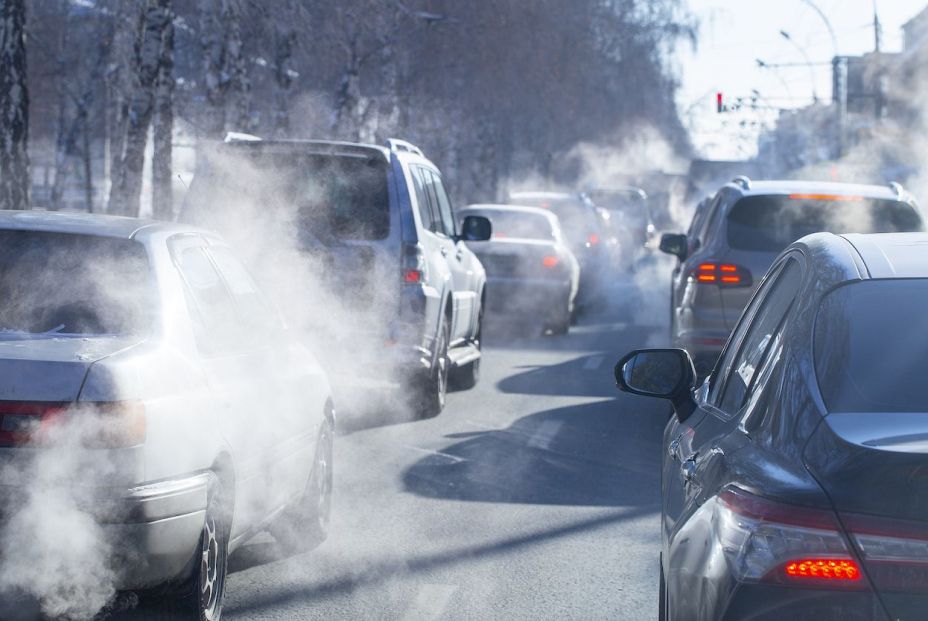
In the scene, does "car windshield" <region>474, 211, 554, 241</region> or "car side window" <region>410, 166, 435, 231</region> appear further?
"car windshield" <region>474, 211, 554, 241</region>

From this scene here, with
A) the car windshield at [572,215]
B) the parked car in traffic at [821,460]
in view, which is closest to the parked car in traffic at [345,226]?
the parked car in traffic at [821,460]

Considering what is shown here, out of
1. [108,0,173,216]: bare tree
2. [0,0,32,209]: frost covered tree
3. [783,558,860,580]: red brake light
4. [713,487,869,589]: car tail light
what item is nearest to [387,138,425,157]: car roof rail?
[0,0,32,209]: frost covered tree

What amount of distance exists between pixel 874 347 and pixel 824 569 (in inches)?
29.3

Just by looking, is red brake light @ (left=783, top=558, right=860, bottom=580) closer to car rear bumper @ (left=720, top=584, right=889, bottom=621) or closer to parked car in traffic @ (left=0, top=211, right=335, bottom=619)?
car rear bumper @ (left=720, top=584, right=889, bottom=621)

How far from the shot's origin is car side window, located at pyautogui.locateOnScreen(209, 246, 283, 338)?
245 inches

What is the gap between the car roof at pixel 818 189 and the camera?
10.7m

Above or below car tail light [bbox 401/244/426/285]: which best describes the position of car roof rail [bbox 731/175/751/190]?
above

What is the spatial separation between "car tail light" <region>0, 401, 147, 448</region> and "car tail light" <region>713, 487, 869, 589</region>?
2361 millimetres

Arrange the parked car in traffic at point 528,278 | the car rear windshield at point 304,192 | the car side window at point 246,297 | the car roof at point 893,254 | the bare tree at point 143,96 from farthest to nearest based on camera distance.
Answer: the bare tree at point 143,96 < the parked car in traffic at point 528,278 < the car rear windshield at point 304,192 < the car side window at point 246,297 < the car roof at point 893,254

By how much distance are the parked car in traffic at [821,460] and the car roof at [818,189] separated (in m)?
6.96

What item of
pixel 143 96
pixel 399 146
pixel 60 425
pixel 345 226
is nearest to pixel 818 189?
pixel 399 146

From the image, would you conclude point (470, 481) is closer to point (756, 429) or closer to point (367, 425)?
point (367, 425)

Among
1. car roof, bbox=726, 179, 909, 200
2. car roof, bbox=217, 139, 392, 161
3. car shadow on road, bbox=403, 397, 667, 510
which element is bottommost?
car shadow on road, bbox=403, 397, 667, 510

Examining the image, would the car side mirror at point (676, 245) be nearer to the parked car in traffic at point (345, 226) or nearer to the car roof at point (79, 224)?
the parked car in traffic at point (345, 226)
